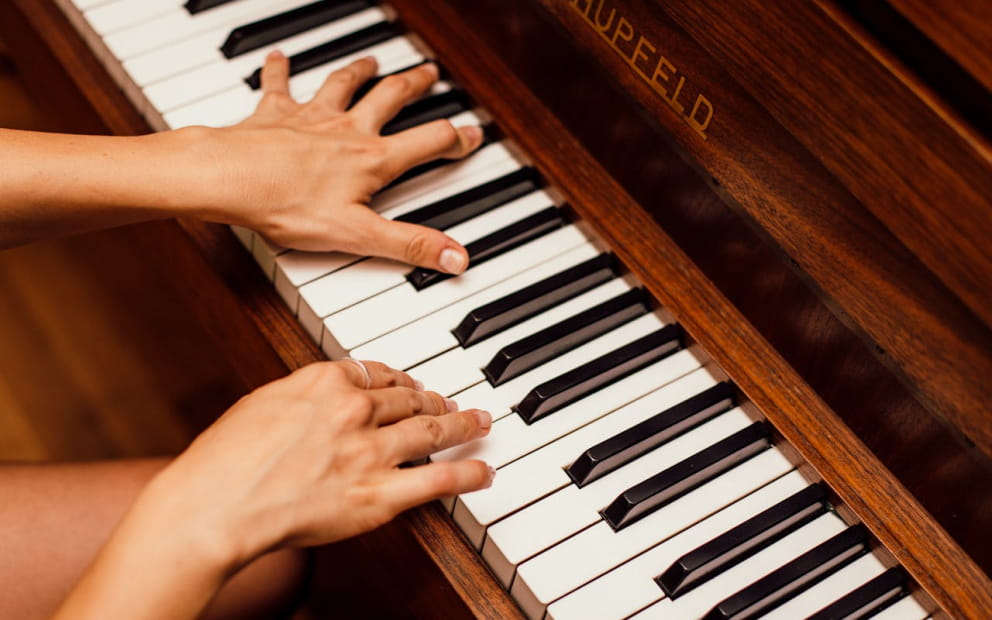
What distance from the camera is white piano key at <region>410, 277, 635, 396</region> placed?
4.55ft

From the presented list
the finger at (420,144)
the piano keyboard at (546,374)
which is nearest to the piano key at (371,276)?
the piano keyboard at (546,374)

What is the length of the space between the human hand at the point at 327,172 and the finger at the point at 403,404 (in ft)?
0.71

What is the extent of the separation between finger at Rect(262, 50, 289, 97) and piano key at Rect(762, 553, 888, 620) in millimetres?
1043

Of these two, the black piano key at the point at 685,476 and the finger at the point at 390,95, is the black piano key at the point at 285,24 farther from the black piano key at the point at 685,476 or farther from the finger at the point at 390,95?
the black piano key at the point at 685,476

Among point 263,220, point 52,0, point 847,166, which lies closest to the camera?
point 847,166

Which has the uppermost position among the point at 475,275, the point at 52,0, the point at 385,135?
the point at 52,0

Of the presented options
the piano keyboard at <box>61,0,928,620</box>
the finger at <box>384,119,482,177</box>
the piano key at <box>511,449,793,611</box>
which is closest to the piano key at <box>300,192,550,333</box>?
the piano keyboard at <box>61,0,928,620</box>

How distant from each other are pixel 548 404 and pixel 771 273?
35 cm

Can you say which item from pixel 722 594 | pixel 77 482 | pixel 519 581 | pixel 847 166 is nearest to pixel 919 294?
pixel 847 166

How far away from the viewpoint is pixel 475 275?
4.86 ft

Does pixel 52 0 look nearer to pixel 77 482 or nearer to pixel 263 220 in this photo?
pixel 263 220

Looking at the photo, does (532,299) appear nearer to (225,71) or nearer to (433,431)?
(433,431)

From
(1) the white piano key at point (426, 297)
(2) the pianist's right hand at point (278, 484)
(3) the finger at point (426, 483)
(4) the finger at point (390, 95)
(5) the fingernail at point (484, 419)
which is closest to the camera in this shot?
(2) the pianist's right hand at point (278, 484)

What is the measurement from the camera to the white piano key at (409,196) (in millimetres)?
1470
